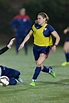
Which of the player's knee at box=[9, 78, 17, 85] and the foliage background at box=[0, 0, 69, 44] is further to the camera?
the foliage background at box=[0, 0, 69, 44]

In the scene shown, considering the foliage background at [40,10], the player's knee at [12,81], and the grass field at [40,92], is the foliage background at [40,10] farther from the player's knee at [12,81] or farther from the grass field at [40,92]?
the player's knee at [12,81]

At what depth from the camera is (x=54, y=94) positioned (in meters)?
9.02

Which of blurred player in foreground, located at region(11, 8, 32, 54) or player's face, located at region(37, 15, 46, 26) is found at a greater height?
blurred player in foreground, located at region(11, 8, 32, 54)

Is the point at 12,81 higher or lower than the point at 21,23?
lower

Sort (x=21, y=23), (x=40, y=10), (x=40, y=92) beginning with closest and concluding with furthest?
(x=40, y=92)
(x=21, y=23)
(x=40, y=10)

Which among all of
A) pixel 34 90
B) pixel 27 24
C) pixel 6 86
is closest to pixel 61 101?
pixel 34 90

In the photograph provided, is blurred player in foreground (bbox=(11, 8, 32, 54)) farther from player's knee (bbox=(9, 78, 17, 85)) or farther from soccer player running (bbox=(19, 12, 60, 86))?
player's knee (bbox=(9, 78, 17, 85))

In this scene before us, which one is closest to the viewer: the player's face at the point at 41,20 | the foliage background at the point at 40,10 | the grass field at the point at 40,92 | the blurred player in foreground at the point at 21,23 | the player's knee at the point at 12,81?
the grass field at the point at 40,92

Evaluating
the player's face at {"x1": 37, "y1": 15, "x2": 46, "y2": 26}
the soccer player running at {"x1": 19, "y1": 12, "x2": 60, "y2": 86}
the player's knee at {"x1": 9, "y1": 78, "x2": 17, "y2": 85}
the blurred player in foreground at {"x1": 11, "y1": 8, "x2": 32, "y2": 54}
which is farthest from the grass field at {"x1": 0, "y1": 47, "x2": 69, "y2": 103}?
the blurred player in foreground at {"x1": 11, "y1": 8, "x2": 32, "y2": 54}

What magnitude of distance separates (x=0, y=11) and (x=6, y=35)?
1.65 m

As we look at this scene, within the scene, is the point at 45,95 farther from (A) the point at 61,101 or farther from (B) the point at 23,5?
(B) the point at 23,5

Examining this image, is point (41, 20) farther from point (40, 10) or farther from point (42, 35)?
point (40, 10)

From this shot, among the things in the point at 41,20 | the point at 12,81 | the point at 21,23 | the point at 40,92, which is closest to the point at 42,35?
the point at 41,20

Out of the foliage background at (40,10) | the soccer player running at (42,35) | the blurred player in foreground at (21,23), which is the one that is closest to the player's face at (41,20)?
the soccer player running at (42,35)
